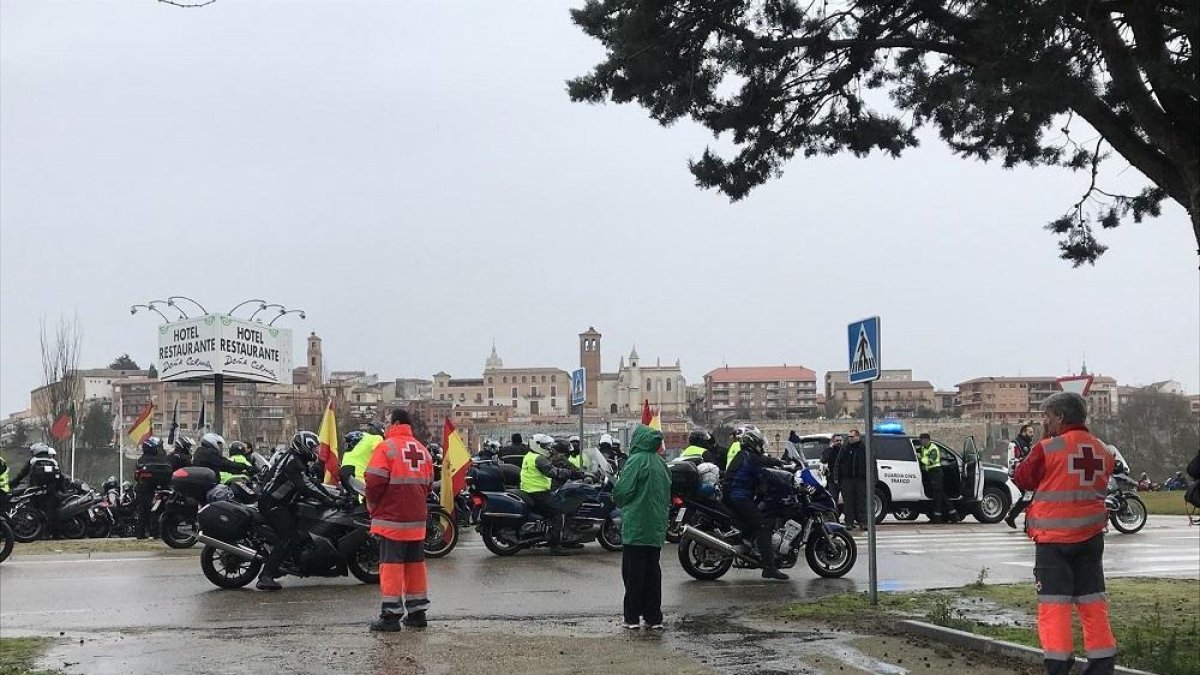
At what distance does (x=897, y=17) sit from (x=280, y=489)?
310 inches

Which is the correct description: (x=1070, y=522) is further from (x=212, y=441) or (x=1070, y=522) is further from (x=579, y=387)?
(x=579, y=387)

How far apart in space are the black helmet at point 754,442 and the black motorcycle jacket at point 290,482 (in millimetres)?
4728

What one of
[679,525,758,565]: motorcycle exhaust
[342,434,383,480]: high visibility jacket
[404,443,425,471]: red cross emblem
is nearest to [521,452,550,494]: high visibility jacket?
[342,434,383,480]: high visibility jacket

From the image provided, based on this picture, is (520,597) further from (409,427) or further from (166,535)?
(166,535)

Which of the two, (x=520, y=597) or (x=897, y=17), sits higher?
(x=897, y=17)

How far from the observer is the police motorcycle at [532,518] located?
55.3 feet

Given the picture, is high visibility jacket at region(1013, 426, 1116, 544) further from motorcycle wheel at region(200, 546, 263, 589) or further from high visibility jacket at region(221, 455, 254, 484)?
high visibility jacket at region(221, 455, 254, 484)

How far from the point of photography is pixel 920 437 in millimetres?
23625

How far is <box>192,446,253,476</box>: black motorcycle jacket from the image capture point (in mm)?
18219

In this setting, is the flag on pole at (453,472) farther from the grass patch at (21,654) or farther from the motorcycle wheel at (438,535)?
the grass patch at (21,654)

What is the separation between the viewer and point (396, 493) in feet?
33.6

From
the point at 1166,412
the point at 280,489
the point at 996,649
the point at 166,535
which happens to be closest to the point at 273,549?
the point at 280,489

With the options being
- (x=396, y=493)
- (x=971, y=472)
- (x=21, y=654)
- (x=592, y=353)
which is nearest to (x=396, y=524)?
(x=396, y=493)

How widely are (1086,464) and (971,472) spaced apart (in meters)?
17.2
